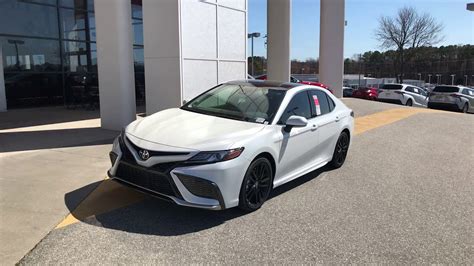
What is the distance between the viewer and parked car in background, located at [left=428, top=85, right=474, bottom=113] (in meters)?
22.0

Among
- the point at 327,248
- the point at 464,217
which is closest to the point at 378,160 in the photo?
the point at 464,217

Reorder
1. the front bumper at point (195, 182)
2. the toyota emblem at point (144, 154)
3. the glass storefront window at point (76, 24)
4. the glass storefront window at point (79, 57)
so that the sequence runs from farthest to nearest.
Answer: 1. the glass storefront window at point (79, 57)
2. the glass storefront window at point (76, 24)
3. the toyota emblem at point (144, 154)
4. the front bumper at point (195, 182)

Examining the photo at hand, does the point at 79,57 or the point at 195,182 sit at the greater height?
the point at 79,57

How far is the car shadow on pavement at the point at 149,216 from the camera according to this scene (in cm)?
426

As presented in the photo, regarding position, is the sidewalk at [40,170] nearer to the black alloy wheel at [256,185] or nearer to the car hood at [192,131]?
the car hood at [192,131]

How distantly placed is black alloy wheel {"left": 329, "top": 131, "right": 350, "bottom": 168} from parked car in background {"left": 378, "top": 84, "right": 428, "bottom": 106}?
1733 centimetres

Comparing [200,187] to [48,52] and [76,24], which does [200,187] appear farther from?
[76,24]

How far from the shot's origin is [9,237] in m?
3.95

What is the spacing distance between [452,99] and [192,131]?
21.0 metres

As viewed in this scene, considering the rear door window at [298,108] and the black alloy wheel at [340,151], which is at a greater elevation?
the rear door window at [298,108]

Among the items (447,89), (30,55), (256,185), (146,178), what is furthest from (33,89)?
(447,89)

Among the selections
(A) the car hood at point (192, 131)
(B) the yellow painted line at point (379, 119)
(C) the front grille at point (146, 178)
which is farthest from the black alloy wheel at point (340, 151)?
(B) the yellow painted line at point (379, 119)

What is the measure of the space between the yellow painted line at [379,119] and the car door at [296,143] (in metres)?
5.15

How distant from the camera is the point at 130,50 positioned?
9.72 m
